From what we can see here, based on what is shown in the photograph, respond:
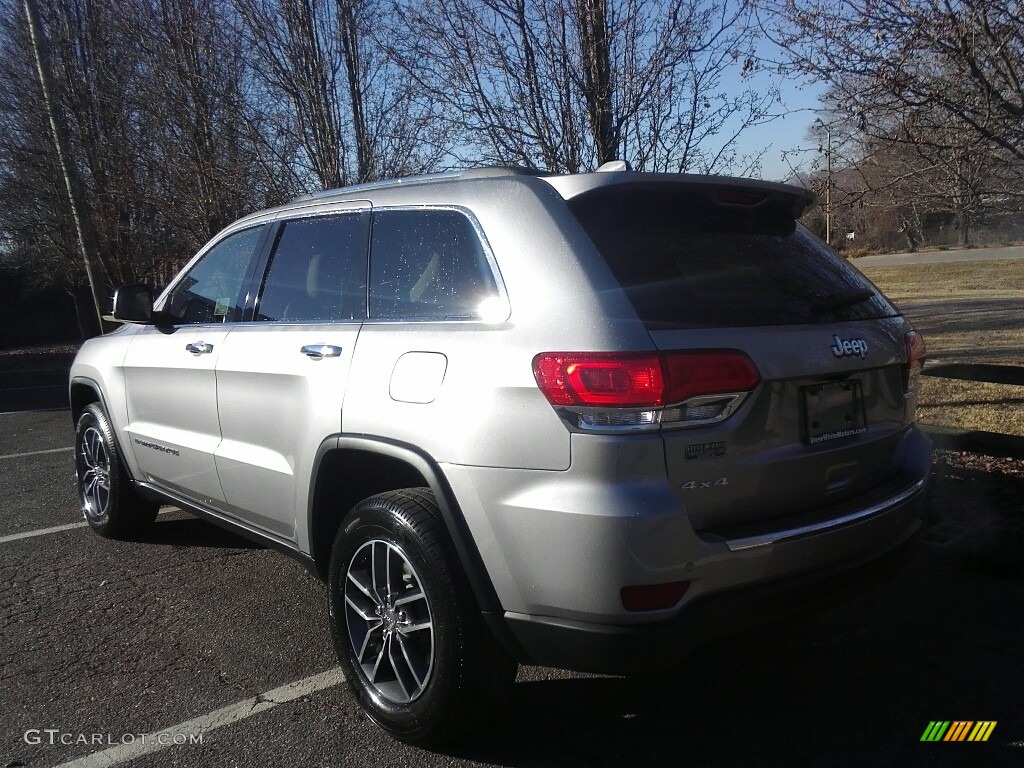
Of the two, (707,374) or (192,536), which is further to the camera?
(192,536)

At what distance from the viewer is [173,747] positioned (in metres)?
3.06

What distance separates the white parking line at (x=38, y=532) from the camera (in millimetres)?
5445

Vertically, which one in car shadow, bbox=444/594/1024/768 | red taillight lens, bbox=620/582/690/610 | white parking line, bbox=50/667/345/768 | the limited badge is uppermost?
the limited badge

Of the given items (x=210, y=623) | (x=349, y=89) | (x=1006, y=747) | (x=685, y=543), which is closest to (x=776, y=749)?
(x=1006, y=747)

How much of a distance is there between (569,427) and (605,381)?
17cm

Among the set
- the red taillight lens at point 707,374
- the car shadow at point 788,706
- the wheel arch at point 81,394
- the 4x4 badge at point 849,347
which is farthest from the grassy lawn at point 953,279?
the red taillight lens at point 707,374

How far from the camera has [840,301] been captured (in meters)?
3.07

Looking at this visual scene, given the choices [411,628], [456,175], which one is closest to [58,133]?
[456,175]

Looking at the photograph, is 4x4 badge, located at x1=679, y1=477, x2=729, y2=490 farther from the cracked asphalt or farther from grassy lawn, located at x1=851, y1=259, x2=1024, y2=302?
grassy lawn, located at x1=851, y1=259, x2=1024, y2=302

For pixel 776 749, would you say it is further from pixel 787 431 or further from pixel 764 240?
pixel 764 240

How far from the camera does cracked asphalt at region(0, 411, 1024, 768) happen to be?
2.96m

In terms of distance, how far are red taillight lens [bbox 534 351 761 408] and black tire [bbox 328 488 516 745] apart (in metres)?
0.65

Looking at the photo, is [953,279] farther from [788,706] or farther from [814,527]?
[814,527]
